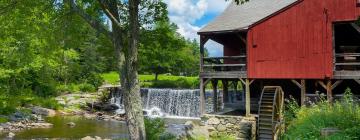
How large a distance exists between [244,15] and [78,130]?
1203 centimetres

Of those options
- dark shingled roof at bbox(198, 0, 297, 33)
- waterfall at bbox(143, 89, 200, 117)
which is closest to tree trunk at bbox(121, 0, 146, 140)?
dark shingled roof at bbox(198, 0, 297, 33)

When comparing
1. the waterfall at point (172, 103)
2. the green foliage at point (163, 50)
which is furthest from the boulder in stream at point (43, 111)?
the green foliage at point (163, 50)

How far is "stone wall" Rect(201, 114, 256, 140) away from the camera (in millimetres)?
19609

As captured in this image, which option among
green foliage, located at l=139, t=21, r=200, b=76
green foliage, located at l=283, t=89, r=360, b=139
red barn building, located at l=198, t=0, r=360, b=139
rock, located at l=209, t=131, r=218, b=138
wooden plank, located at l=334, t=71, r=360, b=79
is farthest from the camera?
rock, located at l=209, t=131, r=218, b=138

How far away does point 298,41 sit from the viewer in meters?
19.4

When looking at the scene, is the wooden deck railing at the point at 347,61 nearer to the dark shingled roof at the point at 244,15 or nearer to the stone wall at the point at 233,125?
the dark shingled roof at the point at 244,15

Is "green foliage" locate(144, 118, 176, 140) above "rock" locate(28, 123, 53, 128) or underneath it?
above

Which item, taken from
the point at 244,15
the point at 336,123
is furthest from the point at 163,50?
the point at 336,123

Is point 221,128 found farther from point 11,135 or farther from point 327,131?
point 11,135

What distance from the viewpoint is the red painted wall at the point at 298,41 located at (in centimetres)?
1858

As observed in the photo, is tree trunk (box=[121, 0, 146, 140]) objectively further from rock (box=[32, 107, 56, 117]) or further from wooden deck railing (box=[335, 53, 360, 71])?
rock (box=[32, 107, 56, 117])

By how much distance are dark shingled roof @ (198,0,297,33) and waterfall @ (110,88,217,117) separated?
9.50 m

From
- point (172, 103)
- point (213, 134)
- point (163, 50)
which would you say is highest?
point (163, 50)

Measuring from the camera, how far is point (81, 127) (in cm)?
2589
